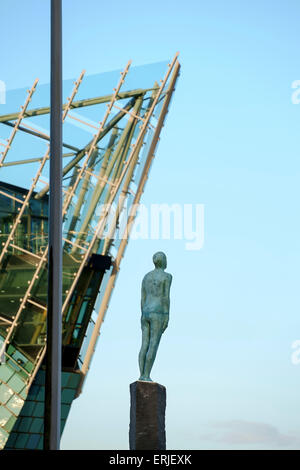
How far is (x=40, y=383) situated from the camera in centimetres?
3669

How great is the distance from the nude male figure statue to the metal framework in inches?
667

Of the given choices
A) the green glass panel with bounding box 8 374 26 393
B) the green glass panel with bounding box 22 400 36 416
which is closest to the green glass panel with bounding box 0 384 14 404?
the green glass panel with bounding box 8 374 26 393

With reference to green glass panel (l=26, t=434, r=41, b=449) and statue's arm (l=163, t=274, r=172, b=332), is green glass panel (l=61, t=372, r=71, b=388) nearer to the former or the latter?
green glass panel (l=26, t=434, r=41, b=449)

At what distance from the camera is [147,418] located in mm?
18172

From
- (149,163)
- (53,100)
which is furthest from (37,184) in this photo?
(53,100)

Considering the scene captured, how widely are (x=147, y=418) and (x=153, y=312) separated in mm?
2172

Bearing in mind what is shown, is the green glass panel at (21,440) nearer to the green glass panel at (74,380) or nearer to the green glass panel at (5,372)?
the green glass panel at (5,372)

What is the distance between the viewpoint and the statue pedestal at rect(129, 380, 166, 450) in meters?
18.1

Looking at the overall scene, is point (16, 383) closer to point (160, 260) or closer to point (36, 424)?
point (36, 424)

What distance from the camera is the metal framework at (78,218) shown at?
3584 cm

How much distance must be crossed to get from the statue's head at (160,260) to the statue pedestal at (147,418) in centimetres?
243

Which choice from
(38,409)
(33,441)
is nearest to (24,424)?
(38,409)
